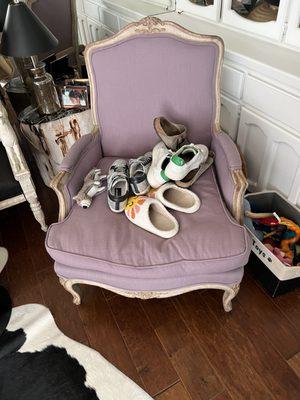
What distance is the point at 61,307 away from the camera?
51.4 inches

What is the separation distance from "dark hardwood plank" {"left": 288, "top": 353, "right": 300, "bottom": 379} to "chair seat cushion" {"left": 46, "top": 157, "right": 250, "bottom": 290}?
37cm

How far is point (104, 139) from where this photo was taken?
138cm

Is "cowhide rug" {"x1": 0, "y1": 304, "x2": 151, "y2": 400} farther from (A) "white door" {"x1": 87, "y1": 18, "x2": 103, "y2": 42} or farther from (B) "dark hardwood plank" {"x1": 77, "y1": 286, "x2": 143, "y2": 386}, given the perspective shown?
(A) "white door" {"x1": 87, "y1": 18, "x2": 103, "y2": 42}

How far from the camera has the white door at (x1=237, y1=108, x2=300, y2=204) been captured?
1295mm

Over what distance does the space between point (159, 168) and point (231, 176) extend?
271 mm

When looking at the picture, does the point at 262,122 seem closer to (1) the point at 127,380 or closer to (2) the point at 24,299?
(1) the point at 127,380

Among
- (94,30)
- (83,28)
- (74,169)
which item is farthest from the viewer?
(83,28)

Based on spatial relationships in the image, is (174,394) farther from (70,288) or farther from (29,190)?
(29,190)

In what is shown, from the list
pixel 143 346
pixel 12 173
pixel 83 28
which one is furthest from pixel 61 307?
pixel 83 28

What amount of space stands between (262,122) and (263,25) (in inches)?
16.9

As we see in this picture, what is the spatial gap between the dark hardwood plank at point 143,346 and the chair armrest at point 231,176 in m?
0.58

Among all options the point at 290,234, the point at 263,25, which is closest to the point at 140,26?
the point at 263,25

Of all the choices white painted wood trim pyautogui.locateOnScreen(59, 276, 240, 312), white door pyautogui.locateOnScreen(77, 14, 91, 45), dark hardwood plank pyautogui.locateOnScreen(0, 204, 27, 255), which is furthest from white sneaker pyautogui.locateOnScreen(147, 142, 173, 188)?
white door pyautogui.locateOnScreen(77, 14, 91, 45)

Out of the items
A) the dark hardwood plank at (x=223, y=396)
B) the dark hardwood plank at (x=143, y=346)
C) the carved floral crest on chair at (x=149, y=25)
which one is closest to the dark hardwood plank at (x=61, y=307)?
the dark hardwood plank at (x=143, y=346)
